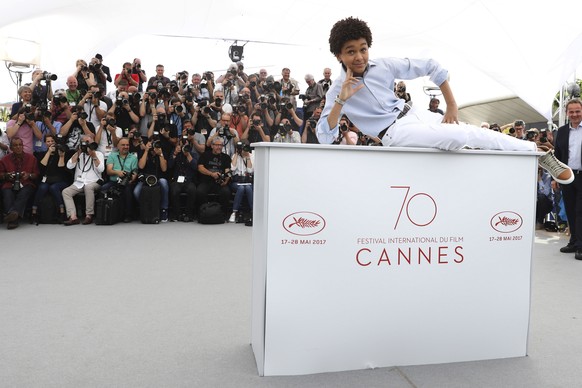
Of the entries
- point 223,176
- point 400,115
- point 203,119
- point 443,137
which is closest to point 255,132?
point 203,119

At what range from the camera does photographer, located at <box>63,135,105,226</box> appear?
6.64m

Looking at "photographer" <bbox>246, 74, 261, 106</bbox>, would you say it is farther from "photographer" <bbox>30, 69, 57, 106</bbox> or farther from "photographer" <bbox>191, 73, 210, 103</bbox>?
"photographer" <bbox>30, 69, 57, 106</bbox>

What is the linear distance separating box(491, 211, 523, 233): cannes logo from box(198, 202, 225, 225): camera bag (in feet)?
16.9

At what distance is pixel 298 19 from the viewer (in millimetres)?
10555

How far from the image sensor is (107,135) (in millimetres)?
7273

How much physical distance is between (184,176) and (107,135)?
137 centimetres

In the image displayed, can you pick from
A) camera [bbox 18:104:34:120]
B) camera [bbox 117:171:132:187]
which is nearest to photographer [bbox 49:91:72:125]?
camera [bbox 18:104:34:120]

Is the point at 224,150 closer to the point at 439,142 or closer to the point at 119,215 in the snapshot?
the point at 119,215

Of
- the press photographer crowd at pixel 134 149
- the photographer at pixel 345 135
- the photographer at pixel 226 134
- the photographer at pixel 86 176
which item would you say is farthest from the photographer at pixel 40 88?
the photographer at pixel 345 135

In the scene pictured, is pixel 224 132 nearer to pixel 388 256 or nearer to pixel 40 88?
pixel 40 88

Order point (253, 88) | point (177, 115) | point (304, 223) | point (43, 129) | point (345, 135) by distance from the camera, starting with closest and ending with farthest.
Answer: point (304, 223)
point (345, 135)
point (43, 129)
point (177, 115)
point (253, 88)

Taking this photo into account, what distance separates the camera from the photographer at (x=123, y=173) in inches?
269

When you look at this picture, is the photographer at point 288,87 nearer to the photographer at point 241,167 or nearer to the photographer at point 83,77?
the photographer at point 241,167

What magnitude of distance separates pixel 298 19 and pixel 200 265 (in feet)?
26.3
